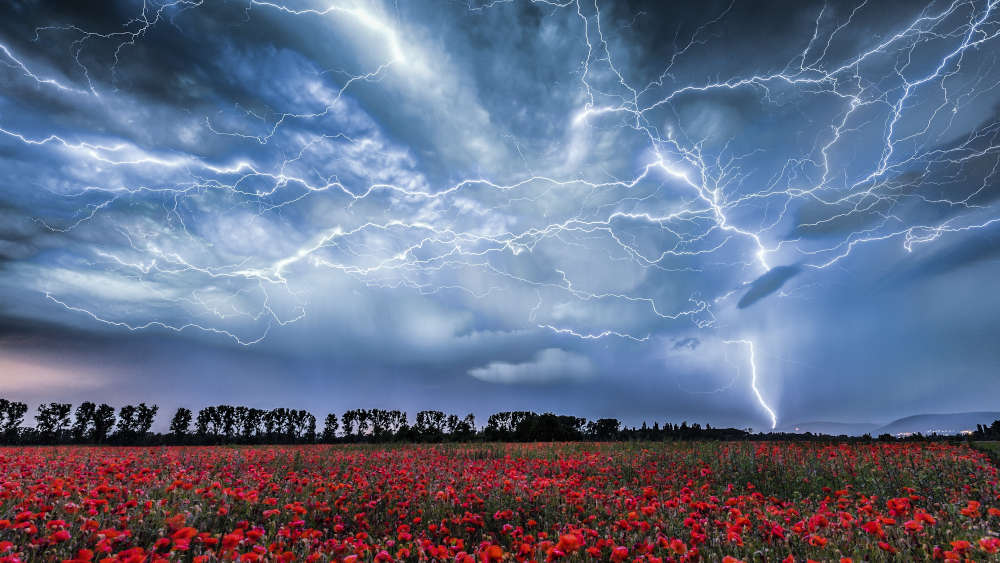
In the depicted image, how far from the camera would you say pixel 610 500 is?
7117 millimetres

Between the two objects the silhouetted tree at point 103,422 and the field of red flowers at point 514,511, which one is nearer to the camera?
the field of red flowers at point 514,511

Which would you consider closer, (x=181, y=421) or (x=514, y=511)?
(x=514, y=511)

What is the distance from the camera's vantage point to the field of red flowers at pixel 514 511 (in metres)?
3.92

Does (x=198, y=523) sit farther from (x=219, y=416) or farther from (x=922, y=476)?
(x=219, y=416)

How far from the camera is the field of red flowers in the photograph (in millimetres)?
3922

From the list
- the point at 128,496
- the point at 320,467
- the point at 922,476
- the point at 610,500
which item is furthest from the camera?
the point at 320,467

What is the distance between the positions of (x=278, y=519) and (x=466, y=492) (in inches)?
116

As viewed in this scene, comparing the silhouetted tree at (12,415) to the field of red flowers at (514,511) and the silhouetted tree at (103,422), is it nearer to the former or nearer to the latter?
the silhouetted tree at (103,422)

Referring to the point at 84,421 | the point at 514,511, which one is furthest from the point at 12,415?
the point at 514,511

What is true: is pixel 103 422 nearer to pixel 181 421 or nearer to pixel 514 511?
pixel 181 421

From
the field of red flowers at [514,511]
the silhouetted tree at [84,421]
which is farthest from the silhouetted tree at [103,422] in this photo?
the field of red flowers at [514,511]

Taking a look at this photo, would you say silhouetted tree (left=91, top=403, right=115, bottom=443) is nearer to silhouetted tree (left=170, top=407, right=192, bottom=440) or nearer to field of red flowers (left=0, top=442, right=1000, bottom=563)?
silhouetted tree (left=170, top=407, right=192, bottom=440)

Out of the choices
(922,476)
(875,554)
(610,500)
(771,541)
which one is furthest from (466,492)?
(922,476)

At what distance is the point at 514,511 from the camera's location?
6.75m
